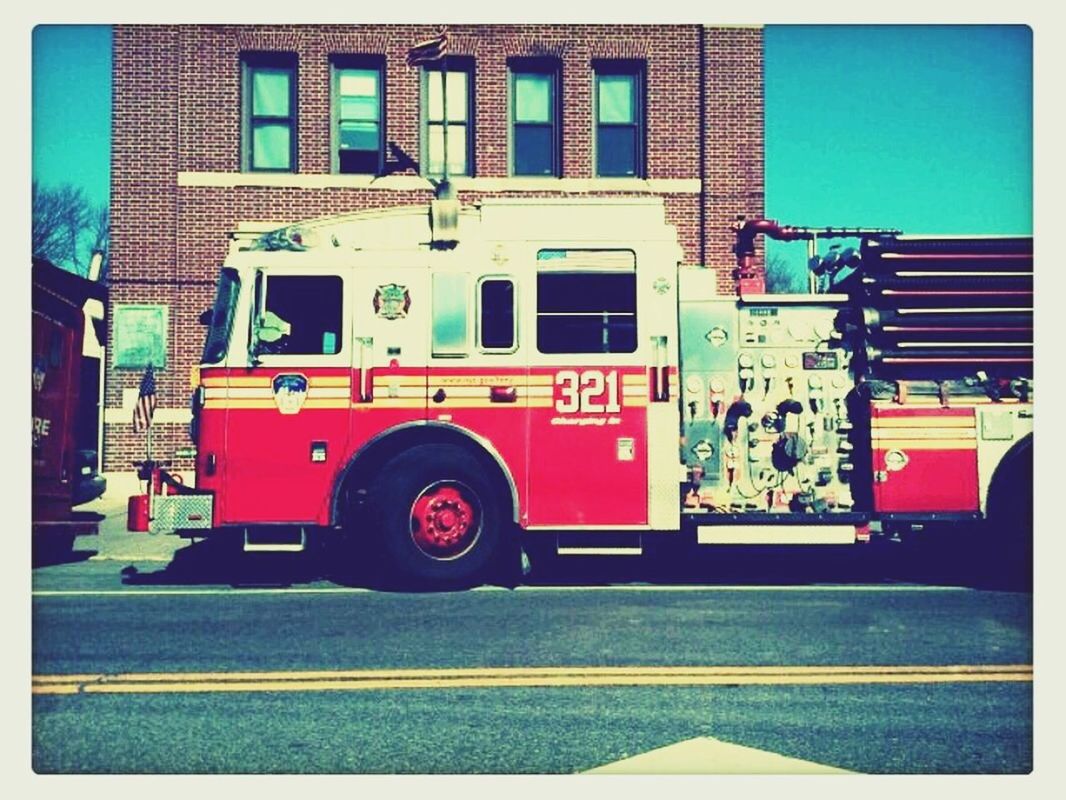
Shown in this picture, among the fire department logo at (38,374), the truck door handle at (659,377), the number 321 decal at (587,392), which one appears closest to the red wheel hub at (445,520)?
the number 321 decal at (587,392)

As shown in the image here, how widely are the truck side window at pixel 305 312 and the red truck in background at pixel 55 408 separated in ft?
8.03

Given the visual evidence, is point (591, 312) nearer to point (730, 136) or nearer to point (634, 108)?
point (634, 108)

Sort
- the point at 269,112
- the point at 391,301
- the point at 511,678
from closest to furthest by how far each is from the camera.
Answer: the point at 511,678, the point at 391,301, the point at 269,112

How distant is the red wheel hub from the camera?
755cm

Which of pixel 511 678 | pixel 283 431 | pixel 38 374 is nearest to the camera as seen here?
pixel 511 678

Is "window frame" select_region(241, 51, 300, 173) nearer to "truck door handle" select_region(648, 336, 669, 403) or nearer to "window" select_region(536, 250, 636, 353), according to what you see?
"window" select_region(536, 250, 636, 353)

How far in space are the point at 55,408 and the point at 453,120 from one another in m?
8.30

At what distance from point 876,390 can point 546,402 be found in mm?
2726

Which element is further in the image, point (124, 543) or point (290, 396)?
point (124, 543)

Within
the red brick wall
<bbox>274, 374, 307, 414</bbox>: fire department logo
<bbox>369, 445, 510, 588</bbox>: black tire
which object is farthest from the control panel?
the red brick wall

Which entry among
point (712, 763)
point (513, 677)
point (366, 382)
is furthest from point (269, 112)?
point (712, 763)

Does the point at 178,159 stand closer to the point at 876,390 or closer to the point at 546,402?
the point at 546,402

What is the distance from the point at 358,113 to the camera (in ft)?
48.9

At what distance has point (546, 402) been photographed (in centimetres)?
755
